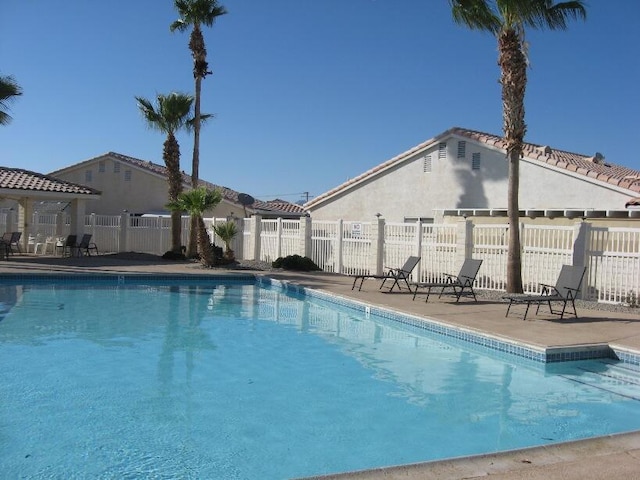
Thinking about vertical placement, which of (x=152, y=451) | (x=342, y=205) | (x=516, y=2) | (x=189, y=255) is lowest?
(x=152, y=451)

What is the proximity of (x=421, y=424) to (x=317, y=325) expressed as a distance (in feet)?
19.8

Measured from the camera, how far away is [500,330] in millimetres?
10047

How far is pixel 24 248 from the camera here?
27891 mm

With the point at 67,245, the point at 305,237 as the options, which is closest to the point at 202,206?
the point at 305,237

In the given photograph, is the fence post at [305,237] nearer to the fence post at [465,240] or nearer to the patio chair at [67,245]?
the fence post at [465,240]

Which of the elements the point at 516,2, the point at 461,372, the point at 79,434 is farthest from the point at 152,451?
the point at 516,2

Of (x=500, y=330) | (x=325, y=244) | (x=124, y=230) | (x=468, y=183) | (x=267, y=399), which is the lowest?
(x=267, y=399)

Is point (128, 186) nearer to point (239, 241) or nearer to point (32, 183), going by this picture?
point (32, 183)

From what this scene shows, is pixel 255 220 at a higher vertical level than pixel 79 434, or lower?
higher

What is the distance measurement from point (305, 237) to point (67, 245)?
11086 mm

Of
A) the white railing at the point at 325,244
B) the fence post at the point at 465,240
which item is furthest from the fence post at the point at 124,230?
the fence post at the point at 465,240

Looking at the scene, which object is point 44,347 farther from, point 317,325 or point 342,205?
point 342,205

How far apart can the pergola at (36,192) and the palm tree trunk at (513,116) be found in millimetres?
19534

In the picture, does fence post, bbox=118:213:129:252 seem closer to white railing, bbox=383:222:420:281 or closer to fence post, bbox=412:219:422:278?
white railing, bbox=383:222:420:281
